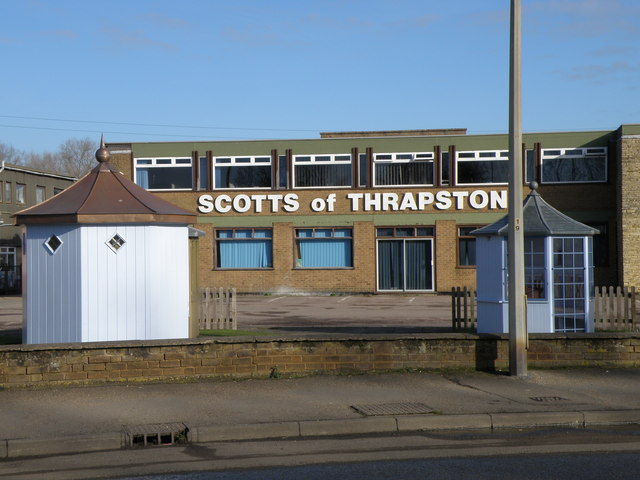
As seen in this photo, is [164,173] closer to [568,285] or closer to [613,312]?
[613,312]

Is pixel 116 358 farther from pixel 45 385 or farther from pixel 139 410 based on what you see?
pixel 139 410

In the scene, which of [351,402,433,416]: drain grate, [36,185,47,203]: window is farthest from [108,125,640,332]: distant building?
[351,402,433,416]: drain grate

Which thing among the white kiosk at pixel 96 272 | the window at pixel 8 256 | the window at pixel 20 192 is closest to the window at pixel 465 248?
the window at pixel 8 256

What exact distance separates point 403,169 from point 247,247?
7592 mm

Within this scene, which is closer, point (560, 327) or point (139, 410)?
point (139, 410)

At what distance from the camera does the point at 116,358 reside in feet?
42.2

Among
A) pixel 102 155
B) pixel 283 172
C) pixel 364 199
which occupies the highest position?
pixel 283 172

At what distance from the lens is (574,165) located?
37594 millimetres

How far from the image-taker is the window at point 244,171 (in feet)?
128

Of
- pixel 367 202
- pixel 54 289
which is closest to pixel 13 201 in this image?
pixel 367 202

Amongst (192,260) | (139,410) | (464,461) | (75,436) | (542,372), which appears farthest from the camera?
(192,260)

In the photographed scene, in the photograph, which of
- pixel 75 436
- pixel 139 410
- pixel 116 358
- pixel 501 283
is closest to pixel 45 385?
pixel 116 358

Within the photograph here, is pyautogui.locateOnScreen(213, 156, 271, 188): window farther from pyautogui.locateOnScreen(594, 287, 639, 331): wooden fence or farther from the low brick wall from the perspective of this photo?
the low brick wall

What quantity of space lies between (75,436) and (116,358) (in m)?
3.42
